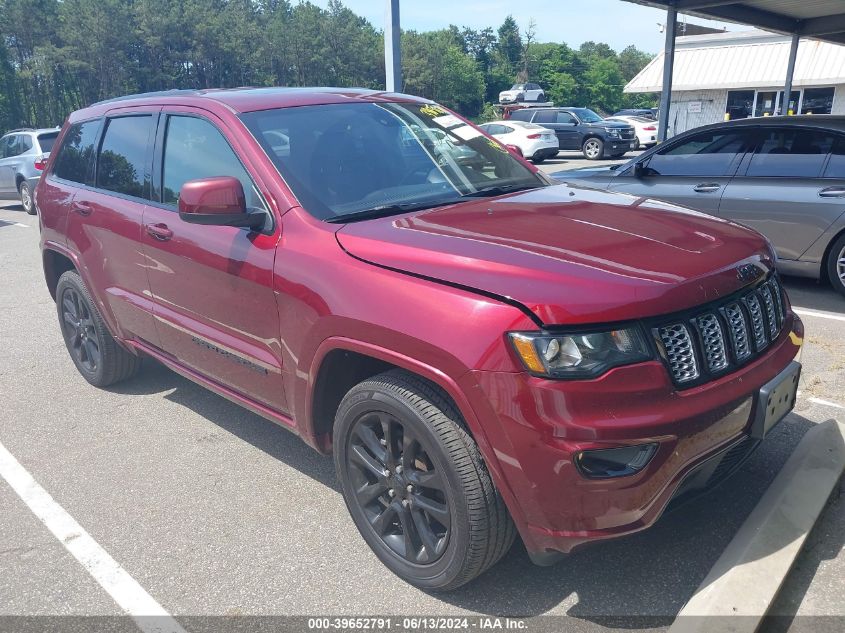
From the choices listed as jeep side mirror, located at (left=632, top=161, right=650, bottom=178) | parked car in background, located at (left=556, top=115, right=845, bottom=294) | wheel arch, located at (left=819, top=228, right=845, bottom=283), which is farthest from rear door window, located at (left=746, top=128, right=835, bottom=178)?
jeep side mirror, located at (left=632, top=161, right=650, bottom=178)

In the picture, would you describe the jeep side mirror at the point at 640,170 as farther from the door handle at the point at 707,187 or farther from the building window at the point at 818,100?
the building window at the point at 818,100

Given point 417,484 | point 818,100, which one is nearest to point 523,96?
point 818,100

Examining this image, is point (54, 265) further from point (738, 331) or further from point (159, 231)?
point (738, 331)

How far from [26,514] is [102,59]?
203 ft

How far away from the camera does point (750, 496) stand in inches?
128

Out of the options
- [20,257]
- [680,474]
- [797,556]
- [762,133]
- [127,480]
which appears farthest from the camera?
[20,257]

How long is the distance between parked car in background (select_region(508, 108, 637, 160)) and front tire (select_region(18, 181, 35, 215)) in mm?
16109

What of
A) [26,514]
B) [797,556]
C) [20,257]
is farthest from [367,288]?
[20,257]

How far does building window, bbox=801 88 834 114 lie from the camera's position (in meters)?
32.3

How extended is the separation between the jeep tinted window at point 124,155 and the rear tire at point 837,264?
18.3ft

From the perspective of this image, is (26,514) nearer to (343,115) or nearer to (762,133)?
(343,115)

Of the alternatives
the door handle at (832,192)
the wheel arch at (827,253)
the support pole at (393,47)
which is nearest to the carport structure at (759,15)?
the support pole at (393,47)

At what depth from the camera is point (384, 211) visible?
312 cm

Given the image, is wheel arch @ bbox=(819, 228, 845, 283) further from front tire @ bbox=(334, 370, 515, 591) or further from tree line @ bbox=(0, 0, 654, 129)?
tree line @ bbox=(0, 0, 654, 129)
